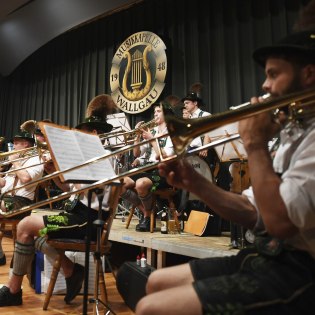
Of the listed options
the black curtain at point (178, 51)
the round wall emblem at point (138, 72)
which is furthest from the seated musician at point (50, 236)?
the round wall emblem at point (138, 72)

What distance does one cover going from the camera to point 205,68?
5.86 m

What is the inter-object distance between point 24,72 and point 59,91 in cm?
185

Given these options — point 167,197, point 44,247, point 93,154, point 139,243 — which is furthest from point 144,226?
point 93,154

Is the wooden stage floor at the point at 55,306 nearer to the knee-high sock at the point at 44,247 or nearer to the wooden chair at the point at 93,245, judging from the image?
the wooden chair at the point at 93,245

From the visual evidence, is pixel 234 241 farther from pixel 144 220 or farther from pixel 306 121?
pixel 306 121

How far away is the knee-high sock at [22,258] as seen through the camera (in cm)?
281

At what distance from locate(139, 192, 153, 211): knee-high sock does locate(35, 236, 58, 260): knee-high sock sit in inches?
47.0

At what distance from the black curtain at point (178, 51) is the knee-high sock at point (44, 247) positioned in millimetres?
3442

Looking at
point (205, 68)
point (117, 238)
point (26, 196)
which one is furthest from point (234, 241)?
point (205, 68)

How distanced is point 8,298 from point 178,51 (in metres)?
4.65

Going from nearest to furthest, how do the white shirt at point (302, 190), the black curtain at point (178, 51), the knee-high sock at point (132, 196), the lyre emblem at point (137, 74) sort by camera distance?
the white shirt at point (302, 190)
the knee-high sock at point (132, 196)
the black curtain at point (178, 51)
the lyre emblem at point (137, 74)

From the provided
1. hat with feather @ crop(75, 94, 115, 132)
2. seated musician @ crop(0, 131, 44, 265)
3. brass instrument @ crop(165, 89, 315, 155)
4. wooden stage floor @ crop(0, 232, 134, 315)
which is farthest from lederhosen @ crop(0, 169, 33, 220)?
brass instrument @ crop(165, 89, 315, 155)

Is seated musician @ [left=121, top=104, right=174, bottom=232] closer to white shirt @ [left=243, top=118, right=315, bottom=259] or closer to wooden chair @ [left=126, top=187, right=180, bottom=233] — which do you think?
wooden chair @ [left=126, top=187, right=180, bottom=233]

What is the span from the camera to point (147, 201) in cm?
394
